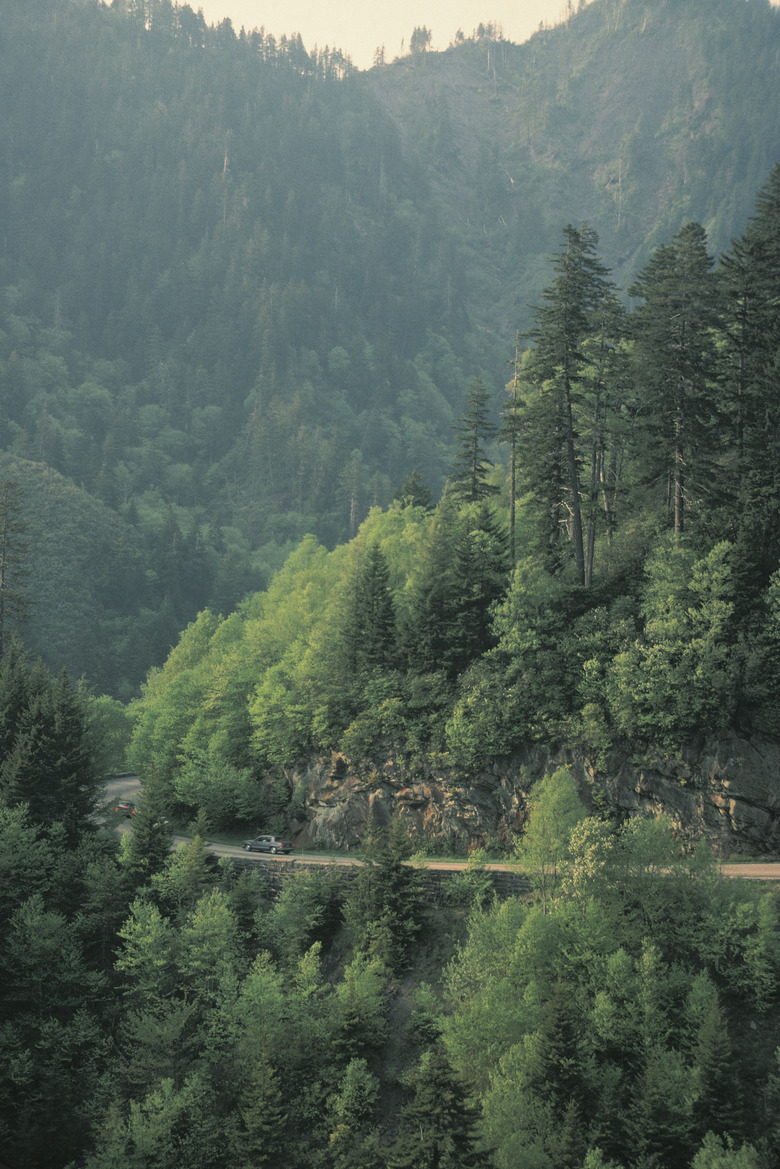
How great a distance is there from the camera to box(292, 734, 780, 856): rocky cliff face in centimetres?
3834

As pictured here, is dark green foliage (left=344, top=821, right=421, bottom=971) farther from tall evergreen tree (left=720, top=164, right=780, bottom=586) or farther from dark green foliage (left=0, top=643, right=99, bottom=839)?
tall evergreen tree (left=720, top=164, right=780, bottom=586)

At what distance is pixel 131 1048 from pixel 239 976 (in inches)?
197

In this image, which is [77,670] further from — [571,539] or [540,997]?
[540,997]

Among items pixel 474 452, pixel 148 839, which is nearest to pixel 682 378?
pixel 474 452

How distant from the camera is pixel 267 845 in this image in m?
49.5

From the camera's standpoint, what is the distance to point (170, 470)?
553ft

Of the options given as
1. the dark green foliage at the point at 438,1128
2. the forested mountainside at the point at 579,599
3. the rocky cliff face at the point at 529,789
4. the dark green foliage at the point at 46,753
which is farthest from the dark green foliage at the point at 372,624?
the dark green foliage at the point at 438,1128

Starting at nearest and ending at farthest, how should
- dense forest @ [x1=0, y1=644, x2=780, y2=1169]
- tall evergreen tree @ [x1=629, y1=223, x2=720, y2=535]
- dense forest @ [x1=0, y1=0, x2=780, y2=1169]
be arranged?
dense forest @ [x1=0, y1=644, x2=780, y2=1169], dense forest @ [x1=0, y1=0, x2=780, y2=1169], tall evergreen tree @ [x1=629, y1=223, x2=720, y2=535]

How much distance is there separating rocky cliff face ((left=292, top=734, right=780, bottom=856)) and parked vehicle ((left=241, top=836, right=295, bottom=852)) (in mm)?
1414

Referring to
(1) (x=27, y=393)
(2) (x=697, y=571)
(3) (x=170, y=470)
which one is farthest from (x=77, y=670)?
(2) (x=697, y=571)

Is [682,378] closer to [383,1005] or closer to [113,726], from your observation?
[383,1005]

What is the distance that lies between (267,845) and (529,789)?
14.8m

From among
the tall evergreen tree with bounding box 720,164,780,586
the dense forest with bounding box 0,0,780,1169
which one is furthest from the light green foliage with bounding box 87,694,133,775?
the tall evergreen tree with bounding box 720,164,780,586

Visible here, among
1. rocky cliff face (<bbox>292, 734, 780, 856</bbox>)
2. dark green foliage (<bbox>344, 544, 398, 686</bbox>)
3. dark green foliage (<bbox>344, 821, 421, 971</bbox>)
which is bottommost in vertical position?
dark green foliage (<bbox>344, 821, 421, 971</bbox>)
